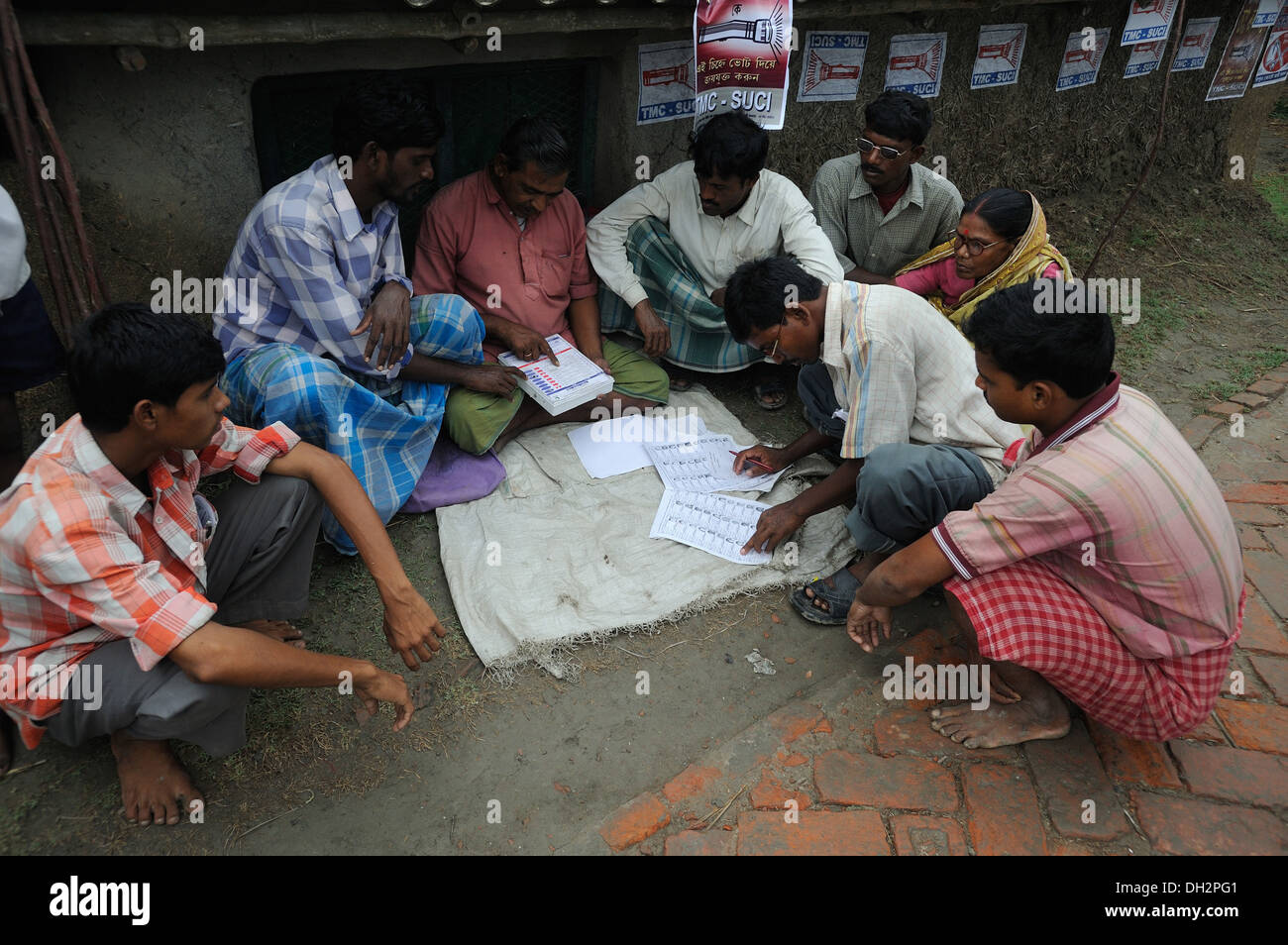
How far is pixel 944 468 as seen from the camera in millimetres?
2602

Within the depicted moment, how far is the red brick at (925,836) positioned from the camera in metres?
2.19

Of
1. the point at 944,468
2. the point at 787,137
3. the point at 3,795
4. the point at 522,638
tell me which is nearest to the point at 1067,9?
the point at 787,137

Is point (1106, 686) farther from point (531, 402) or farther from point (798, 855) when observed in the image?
point (531, 402)

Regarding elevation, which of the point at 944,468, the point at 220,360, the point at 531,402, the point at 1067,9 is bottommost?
the point at 531,402

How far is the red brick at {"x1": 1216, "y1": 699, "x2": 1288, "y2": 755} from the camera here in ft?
8.13

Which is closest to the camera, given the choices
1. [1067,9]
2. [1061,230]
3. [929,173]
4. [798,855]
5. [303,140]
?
[798,855]

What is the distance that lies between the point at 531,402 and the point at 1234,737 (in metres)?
2.65

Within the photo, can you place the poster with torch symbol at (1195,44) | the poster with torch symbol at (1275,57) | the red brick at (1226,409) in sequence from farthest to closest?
1. the poster with torch symbol at (1275,57)
2. the poster with torch symbol at (1195,44)
3. the red brick at (1226,409)

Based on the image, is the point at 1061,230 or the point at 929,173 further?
the point at 1061,230

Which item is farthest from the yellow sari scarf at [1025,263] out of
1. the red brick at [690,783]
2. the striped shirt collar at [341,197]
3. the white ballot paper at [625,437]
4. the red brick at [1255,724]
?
the striped shirt collar at [341,197]

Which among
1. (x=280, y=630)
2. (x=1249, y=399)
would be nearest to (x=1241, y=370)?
(x=1249, y=399)

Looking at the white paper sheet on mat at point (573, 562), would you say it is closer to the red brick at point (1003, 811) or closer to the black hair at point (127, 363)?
the red brick at point (1003, 811)

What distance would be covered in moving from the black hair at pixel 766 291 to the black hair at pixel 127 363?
59.3 inches

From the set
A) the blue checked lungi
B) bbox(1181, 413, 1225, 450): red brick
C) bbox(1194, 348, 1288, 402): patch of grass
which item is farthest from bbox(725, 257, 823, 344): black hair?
bbox(1194, 348, 1288, 402): patch of grass
